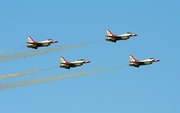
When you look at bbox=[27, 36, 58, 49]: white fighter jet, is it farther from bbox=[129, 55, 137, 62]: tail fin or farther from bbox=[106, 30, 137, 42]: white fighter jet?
bbox=[129, 55, 137, 62]: tail fin

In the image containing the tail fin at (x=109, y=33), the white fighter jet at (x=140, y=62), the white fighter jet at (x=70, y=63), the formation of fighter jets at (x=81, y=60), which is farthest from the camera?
the tail fin at (x=109, y=33)

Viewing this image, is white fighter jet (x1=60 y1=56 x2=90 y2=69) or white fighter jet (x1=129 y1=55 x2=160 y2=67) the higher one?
white fighter jet (x1=60 y1=56 x2=90 y2=69)

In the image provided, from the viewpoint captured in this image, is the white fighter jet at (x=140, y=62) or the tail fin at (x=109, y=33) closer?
the white fighter jet at (x=140, y=62)

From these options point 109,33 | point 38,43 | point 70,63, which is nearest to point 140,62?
point 109,33

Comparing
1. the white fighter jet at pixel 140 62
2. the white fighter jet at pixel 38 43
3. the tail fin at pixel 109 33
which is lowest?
the white fighter jet at pixel 140 62

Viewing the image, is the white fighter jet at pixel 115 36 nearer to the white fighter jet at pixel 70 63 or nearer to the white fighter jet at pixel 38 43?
the white fighter jet at pixel 70 63

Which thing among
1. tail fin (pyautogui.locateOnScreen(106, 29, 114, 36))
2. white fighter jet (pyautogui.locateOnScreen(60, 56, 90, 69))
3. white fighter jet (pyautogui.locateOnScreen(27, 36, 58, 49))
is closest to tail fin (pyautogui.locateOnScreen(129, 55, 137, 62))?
tail fin (pyautogui.locateOnScreen(106, 29, 114, 36))

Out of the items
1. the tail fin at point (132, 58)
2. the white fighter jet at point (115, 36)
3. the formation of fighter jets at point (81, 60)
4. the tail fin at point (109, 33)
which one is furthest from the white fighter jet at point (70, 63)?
the tail fin at point (132, 58)

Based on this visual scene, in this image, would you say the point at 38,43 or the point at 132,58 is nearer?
the point at 38,43

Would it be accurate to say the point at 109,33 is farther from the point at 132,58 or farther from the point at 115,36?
the point at 132,58

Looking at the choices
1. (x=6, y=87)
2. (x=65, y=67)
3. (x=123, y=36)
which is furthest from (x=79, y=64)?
(x=6, y=87)

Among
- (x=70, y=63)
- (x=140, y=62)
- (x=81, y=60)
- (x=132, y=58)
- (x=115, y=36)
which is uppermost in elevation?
(x=115, y=36)

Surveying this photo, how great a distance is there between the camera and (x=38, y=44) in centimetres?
13750

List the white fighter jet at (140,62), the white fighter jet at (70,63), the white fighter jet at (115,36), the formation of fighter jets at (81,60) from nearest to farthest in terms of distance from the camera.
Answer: the white fighter jet at (70,63), the formation of fighter jets at (81,60), the white fighter jet at (140,62), the white fighter jet at (115,36)
